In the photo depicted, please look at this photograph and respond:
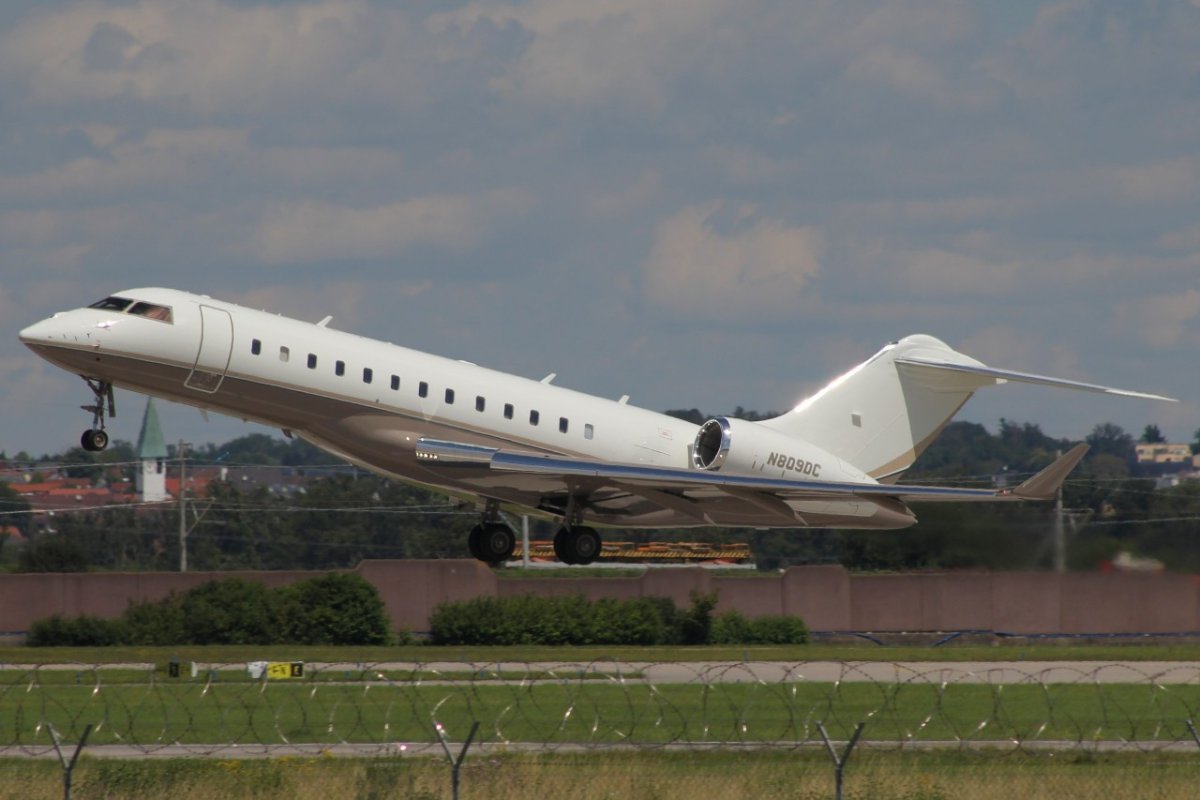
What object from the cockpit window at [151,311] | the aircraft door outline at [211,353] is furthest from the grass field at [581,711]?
the cockpit window at [151,311]

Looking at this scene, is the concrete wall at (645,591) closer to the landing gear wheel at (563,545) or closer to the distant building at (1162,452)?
the landing gear wheel at (563,545)

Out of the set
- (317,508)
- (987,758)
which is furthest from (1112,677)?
(317,508)

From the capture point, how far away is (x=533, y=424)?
2753 centimetres

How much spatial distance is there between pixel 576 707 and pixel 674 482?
415 cm

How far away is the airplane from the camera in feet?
82.7

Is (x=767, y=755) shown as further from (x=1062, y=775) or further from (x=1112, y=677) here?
(x=1112, y=677)

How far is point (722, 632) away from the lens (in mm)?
40062

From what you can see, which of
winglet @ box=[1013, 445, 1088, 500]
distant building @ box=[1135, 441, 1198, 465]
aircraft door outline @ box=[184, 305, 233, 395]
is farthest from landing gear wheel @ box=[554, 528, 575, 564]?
distant building @ box=[1135, 441, 1198, 465]

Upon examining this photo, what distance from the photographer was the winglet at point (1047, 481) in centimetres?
2506

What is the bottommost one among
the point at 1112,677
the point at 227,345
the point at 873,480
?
the point at 1112,677

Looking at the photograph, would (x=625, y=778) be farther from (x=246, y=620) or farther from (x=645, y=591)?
(x=645, y=591)

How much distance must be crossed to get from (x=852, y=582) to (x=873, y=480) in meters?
13.2

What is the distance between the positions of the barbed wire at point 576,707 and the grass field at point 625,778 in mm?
1257

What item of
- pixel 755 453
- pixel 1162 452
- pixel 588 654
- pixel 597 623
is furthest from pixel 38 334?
pixel 1162 452
